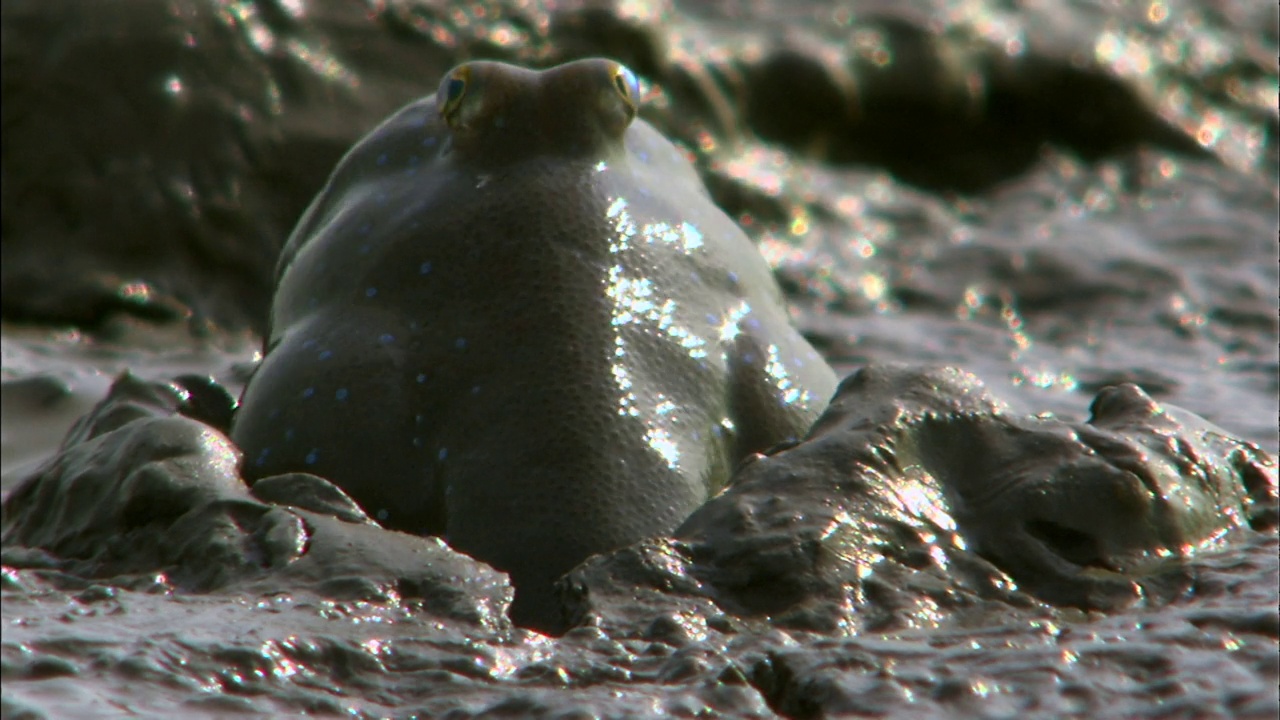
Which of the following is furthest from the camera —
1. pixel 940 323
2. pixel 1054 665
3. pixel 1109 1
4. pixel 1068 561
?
pixel 1109 1

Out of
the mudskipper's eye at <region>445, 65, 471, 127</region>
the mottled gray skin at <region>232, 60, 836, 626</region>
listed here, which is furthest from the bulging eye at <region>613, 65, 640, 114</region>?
the mudskipper's eye at <region>445, 65, 471, 127</region>

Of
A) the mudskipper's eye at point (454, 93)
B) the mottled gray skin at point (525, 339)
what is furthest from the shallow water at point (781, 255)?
the mudskipper's eye at point (454, 93)

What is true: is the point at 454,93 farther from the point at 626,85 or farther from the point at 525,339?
the point at 525,339

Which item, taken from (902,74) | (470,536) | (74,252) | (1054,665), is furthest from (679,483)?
(902,74)

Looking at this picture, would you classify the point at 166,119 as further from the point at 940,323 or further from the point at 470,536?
the point at 470,536

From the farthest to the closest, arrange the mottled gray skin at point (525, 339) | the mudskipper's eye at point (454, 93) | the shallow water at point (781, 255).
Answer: the mudskipper's eye at point (454, 93) < the mottled gray skin at point (525, 339) < the shallow water at point (781, 255)

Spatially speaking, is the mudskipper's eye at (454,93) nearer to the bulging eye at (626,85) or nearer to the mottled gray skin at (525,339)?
the mottled gray skin at (525,339)
